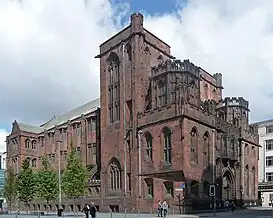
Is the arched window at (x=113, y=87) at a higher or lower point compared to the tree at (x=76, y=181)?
higher

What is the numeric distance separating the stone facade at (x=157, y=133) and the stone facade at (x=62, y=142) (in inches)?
372

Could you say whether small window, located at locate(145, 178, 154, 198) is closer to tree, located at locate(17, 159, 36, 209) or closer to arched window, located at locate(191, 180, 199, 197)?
arched window, located at locate(191, 180, 199, 197)

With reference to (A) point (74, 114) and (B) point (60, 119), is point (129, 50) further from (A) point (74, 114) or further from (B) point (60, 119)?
(B) point (60, 119)

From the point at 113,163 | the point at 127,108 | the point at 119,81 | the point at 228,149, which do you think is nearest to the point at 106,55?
the point at 119,81

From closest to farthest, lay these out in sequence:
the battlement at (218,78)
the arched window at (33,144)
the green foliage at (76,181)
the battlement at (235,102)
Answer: the green foliage at (76,181) → the battlement at (235,102) → the battlement at (218,78) → the arched window at (33,144)

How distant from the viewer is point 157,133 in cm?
6272

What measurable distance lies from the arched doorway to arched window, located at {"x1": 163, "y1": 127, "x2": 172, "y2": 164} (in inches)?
549

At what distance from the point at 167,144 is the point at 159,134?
1.67 meters

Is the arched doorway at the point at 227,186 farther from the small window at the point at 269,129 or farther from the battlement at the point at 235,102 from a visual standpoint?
the small window at the point at 269,129

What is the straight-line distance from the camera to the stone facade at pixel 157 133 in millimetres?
60375

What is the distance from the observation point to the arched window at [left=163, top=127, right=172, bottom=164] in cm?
6109

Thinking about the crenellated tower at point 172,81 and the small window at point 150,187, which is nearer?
the small window at point 150,187

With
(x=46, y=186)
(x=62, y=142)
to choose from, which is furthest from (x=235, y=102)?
(x=46, y=186)

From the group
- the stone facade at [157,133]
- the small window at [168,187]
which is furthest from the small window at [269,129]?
the small window at [168,187]
